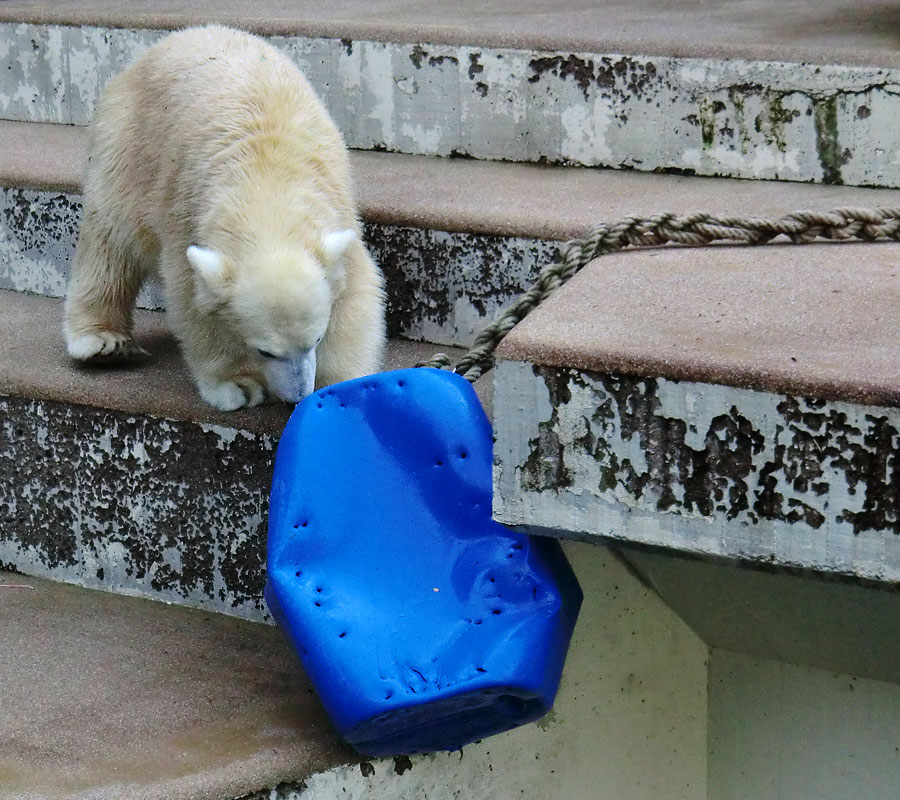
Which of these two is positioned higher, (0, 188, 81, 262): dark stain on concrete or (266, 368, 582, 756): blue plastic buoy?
(0, 188, 81, 262): dark stain on concrete

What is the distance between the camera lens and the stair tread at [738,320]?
1042 millimetres

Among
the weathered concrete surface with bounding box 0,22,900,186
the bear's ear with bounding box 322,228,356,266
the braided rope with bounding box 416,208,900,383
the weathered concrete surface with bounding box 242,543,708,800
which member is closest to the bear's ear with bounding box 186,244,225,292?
the bear's ear with bounding box 322,228,356,266

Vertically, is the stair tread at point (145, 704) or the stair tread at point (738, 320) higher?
the stair tread at point (738, 320)

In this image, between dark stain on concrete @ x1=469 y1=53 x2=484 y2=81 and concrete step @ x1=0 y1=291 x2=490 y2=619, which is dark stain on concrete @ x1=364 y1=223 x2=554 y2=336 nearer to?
concrete step @ x1=0 y1=291 x2=490 y2=619

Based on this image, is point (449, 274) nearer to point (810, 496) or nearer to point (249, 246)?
point (249, 246)

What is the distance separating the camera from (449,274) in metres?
1.81

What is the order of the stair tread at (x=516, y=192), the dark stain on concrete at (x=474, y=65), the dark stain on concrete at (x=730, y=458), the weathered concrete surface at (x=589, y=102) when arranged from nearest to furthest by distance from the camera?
1. the dark stain on concrete at (x=730, y=458)
2. the stair tread at (x=516, y=192)
3. the weathered concrete surface at (x=589, y=102)
4. the dark stain on concrete at (x=474, y=65)

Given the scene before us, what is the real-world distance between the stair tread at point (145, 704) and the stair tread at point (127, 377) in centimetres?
29

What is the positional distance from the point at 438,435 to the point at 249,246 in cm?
38

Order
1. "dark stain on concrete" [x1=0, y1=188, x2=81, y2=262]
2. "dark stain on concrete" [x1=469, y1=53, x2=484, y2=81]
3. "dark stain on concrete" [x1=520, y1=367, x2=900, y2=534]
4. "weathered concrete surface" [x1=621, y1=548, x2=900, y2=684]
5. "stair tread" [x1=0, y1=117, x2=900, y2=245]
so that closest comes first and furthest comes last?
1. "dark stain on concrete" [x1=520, y1=367, x2=900, y2=534]
2. "weathered concrete surface" [x1=621, y1=548, x2=900, y2=684]
3. "stair tread" [x1=0, y1=117, x2=900, y2=245]
4. "dark stain on concrete" [x1=0, y1=188, x2=81, y2=262]
5. "dark stain on concrete" [x1=469, y1=53, x2=484, y2=81]

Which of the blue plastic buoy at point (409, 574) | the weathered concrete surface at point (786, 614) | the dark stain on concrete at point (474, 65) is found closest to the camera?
the blue plastic buoy at point (409, 574)

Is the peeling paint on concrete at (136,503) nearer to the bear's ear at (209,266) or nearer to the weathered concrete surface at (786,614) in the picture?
the bear's ear at (209,266)

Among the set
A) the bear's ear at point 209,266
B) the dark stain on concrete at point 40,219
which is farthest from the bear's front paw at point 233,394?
the dark stain on concrete at point 40,219

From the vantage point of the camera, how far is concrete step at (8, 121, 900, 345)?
69.9 inches
